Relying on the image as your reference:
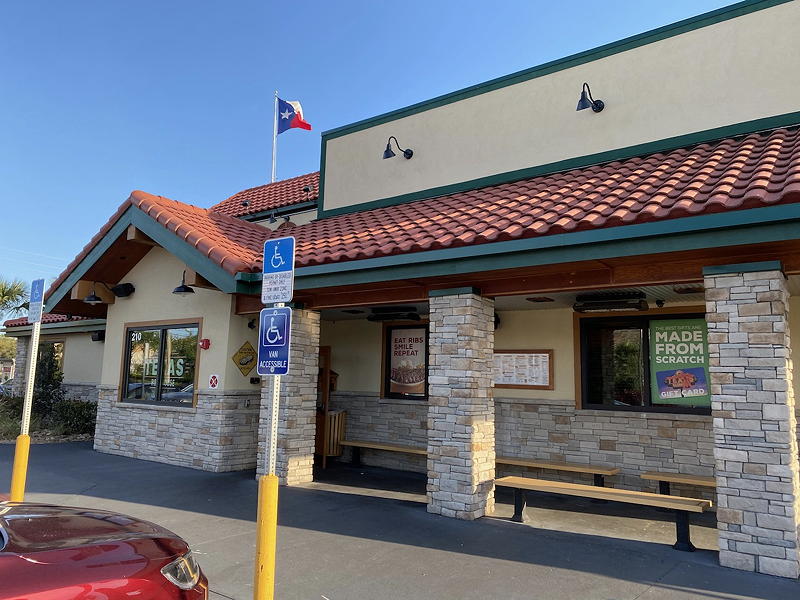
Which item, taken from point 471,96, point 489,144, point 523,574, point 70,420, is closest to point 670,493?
point 523,574

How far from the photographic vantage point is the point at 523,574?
5312 mm

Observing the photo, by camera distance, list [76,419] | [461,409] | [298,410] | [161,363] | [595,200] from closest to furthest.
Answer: [595,200] → [461,409] → [298,410] → [161,363] → [76,419]

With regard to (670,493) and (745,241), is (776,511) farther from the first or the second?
(670,493)

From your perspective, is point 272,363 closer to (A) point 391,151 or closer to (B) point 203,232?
(B) point 203,232

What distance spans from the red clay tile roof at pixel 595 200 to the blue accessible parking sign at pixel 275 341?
127 inches

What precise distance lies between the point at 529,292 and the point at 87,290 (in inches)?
395

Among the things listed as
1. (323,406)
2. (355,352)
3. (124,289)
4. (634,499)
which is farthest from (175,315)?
(634,499)

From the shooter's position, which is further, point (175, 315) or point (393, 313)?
point (175, 315)

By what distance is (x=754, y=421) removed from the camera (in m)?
5.52

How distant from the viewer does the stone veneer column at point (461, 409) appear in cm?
732

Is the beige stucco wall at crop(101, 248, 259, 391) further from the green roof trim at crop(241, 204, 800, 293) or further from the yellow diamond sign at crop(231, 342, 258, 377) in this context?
the green roof trim at crop(241, 204, 800, 293)

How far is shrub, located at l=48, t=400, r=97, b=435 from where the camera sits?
15.3 metres

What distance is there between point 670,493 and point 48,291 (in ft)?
43.0

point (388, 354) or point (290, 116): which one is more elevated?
point (290, 116)
